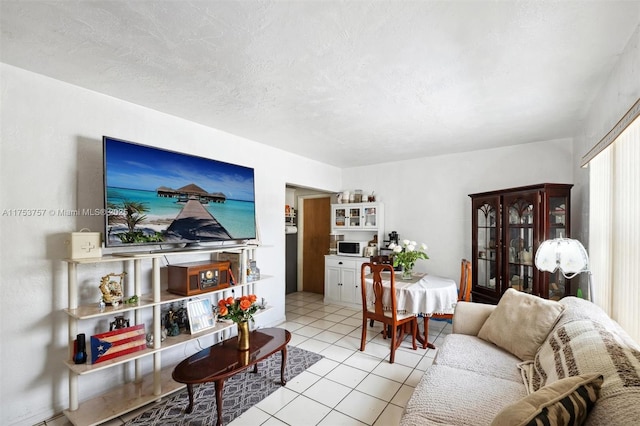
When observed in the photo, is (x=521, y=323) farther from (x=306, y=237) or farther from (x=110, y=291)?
(x=306, y=237)

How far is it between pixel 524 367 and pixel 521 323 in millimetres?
333

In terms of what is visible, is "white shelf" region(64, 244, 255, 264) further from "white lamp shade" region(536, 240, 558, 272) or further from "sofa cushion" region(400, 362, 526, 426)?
"white lamp shade" region(536, 240, 558, 272)

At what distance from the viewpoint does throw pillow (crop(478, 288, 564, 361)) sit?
1.97 meters

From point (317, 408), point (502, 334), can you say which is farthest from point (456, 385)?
point (317, 408)

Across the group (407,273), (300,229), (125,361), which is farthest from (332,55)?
(300,229)

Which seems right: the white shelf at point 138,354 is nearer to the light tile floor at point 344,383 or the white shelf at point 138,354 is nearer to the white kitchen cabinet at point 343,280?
the light tile floor at point 344,383

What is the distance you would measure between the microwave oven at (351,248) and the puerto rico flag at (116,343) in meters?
3.38

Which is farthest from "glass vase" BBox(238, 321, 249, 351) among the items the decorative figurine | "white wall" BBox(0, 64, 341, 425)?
"white wall" BBox(0, 64, 341, 425)

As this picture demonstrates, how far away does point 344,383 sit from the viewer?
258 centimetres

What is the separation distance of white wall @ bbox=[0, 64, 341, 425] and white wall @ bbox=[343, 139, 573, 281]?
381 cm

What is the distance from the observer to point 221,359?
86.0 inches

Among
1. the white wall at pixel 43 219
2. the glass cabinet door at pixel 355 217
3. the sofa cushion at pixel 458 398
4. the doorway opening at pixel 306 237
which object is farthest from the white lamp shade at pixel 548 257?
the doorway opening at pixel 306 237

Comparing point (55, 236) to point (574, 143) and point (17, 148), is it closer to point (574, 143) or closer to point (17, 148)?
point (17, 148)

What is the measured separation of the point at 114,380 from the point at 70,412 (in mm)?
371
